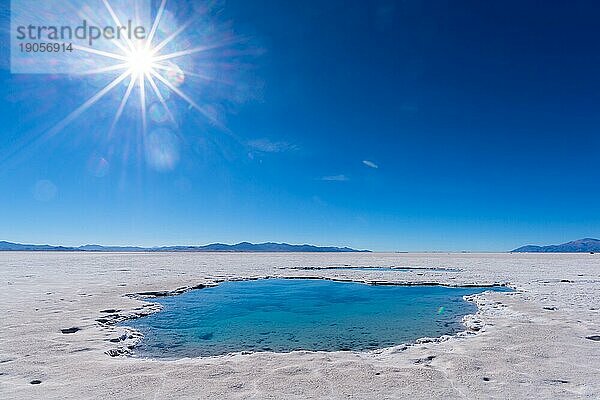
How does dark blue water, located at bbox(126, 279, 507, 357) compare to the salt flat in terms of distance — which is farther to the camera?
dark blue water, located at bbox(126, 279, 507, 357)

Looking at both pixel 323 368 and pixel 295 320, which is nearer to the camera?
pixel 323 368

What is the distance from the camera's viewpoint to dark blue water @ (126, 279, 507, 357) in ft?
34.6

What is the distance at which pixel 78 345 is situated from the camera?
373 inches

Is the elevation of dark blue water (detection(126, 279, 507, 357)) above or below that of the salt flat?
below

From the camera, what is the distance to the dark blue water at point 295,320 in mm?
10539

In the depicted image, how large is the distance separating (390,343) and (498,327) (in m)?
3.77

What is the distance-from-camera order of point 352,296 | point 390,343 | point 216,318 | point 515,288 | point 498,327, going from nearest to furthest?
1. point 390,343
2. point 498,327
3. point 216,318
4. point 352,296
5. point 515,288

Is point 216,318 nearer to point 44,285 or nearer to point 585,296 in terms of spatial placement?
point 44,285

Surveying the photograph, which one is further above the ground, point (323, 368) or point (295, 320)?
point (323, 368)

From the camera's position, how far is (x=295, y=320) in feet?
46.7

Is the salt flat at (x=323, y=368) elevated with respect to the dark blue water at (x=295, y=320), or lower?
elevated

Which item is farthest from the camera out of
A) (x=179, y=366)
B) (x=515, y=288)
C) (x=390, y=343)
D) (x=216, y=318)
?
(x=515, y=288)

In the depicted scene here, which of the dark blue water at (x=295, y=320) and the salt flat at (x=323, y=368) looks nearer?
the salt flat at (x=323, y=368)

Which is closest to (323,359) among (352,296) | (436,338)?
(436,338)
